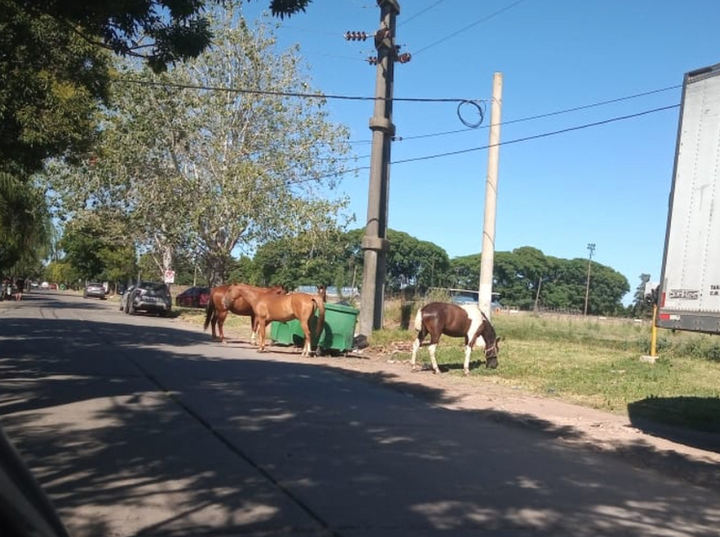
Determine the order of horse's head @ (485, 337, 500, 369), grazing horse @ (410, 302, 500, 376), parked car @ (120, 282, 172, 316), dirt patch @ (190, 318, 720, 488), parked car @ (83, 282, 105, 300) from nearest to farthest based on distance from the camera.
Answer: dirt patch @ (190, 318, 720, 488) < grazing horse @ (410, 302, 500, 376) < horse's head @ (485, 337, 500, 369) < parked car @ (120, 282, 172, 316) < parked car @ (83, 282, 105, 300)

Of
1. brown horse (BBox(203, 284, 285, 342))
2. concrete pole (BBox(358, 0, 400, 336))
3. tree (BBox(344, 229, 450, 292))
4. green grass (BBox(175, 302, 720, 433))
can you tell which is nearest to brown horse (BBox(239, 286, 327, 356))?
brown horse (BBox(203, 284, 285, 342))

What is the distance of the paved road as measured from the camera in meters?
5.57

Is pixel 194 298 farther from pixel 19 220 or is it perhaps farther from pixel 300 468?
pixel 300 468

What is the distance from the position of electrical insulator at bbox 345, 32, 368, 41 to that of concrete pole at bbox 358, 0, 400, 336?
824mm

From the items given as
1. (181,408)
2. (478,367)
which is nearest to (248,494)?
(181,408)

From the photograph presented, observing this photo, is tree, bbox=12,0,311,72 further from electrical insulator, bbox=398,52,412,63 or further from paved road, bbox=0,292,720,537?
electrical insulator, bbox=398,52,412,63

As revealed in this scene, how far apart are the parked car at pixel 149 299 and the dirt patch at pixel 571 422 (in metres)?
22.0

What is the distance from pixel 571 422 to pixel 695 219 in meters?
3.50

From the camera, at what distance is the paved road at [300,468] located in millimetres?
5570

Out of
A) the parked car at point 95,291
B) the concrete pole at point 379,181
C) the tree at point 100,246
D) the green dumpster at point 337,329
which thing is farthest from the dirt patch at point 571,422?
the parked car at point 95,291

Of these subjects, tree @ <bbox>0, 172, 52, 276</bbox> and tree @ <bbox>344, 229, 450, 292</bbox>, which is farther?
tree @ <bbox>344, 229, 450, 292</bbox>

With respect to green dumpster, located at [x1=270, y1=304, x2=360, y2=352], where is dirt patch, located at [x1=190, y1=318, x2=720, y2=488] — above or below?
below

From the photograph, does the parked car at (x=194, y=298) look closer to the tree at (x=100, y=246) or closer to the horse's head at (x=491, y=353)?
the tree at (x=100, y=246)

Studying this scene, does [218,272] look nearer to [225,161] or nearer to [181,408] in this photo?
[225,161]
